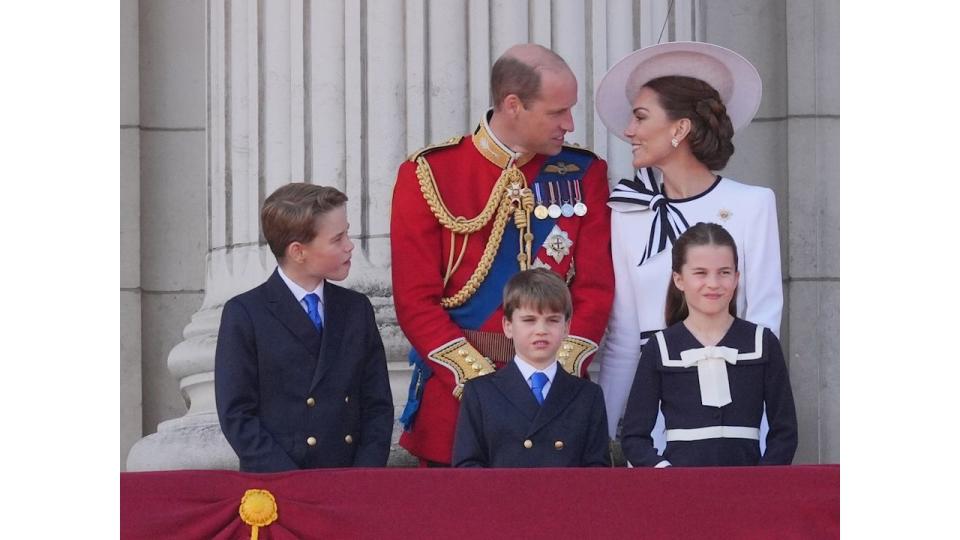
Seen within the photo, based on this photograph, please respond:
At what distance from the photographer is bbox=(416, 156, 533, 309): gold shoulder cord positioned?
567 cm

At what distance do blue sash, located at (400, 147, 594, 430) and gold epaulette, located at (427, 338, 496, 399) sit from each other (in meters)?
0.14

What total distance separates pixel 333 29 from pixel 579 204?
1.18 m

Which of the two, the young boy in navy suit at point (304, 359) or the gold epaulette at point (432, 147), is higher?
the gold epaulette at point (432, 147)

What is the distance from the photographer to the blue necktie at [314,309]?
211 inches

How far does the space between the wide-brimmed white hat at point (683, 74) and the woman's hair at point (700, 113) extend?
4cm

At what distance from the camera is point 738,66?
587cm

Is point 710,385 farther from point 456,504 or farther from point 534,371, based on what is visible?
point 456,504

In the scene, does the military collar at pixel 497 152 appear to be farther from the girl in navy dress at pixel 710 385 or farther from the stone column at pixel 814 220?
the stone column at pixel 814 220

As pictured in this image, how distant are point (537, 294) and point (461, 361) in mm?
401

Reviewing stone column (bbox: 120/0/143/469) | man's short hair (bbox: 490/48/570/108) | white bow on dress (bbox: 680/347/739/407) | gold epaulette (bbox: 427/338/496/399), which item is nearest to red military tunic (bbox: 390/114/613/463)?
gold epaulette (bbox: 427/338/496/399)

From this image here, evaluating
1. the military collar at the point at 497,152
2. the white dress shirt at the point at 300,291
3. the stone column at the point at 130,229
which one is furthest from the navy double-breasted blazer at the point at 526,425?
the stone column at the point at 130,229

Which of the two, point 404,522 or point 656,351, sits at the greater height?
point 656,351

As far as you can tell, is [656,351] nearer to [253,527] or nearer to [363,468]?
[363,468]

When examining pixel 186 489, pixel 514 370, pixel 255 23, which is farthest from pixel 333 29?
pixel 186 489
